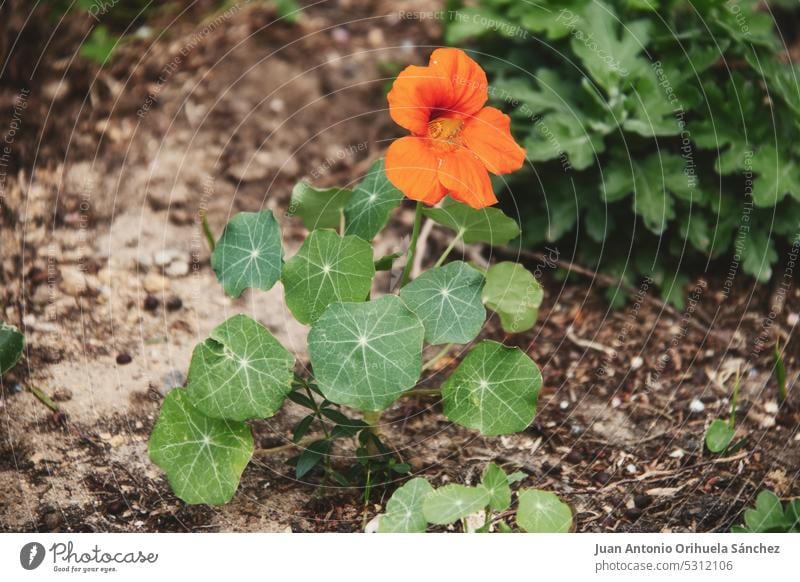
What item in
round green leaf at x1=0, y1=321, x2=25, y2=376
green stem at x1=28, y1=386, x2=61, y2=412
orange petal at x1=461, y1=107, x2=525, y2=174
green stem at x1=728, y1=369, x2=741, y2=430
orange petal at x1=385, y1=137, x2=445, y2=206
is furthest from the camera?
green stem at x1=728, y1=369, x2=741, y2=430

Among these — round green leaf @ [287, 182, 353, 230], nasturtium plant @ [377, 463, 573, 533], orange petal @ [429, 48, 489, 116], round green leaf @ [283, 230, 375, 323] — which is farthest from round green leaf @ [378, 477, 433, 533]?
orange petal @ [429, 48, 489, 116]

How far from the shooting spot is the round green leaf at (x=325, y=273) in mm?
1637

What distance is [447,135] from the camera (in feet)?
5.25

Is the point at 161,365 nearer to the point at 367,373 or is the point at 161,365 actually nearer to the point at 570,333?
the point at 367,373

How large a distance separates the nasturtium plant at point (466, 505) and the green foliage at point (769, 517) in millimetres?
428

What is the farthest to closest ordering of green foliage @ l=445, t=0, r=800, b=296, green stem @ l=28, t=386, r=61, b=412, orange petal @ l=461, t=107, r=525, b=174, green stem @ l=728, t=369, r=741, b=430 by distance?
green foliage @ l=445, t=0, r=800, b=296
green stem @ l=728, t=369, r=741, b=430
green stem @ l=28, t=386, r=61, b=412
orange petal @ l=461, t=107, r=525, b=174

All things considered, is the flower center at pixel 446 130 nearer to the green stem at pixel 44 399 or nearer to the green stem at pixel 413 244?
the green stem at pixel 413 244

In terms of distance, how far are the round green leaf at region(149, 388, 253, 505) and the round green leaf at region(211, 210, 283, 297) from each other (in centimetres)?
27

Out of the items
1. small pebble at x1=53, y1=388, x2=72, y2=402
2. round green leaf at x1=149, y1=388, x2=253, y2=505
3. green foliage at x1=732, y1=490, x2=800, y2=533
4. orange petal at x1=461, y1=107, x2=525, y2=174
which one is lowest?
green foliage at x1=732, y1=490, x2=800, y2=533

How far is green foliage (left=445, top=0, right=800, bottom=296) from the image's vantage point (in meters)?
2.17

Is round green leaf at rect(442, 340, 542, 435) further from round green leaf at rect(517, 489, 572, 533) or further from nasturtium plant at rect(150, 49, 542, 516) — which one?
round green leaf at rect(517, 489, 572, 533)

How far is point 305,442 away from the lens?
1.86 metres

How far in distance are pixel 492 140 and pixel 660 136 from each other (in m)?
0.87

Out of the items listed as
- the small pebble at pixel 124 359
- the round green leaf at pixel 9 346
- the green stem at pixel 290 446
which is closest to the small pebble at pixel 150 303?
the small pebble at pixel 124 359
